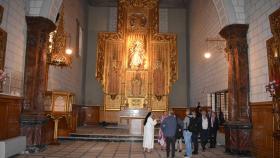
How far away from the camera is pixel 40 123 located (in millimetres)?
8391

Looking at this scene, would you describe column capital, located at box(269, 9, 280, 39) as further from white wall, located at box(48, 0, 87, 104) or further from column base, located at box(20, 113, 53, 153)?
white wall, located at box(48, 0, 87, 104)

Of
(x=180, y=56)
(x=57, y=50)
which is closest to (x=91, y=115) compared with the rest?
(x=180, y=56)

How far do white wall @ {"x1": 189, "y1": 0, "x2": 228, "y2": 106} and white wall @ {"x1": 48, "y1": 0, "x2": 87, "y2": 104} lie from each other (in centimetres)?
648

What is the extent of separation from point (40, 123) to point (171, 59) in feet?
36.0

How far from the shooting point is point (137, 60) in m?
17.3

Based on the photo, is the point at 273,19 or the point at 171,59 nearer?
the point at 273,19

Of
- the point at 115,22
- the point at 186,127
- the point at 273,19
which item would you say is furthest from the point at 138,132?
the point at 115,22

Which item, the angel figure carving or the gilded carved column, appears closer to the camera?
the gilded carved column

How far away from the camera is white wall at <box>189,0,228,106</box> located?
38.1 feet

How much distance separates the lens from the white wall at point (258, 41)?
726 centimetres

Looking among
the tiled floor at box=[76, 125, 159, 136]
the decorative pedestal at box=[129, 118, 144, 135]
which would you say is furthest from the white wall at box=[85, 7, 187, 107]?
the decorative pedestal at box=[129, 118, 144, 135]

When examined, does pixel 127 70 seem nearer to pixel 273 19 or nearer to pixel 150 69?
pixel 150 69

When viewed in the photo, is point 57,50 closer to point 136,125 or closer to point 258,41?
point 136,125

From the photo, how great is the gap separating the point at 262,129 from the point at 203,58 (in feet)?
24.3
